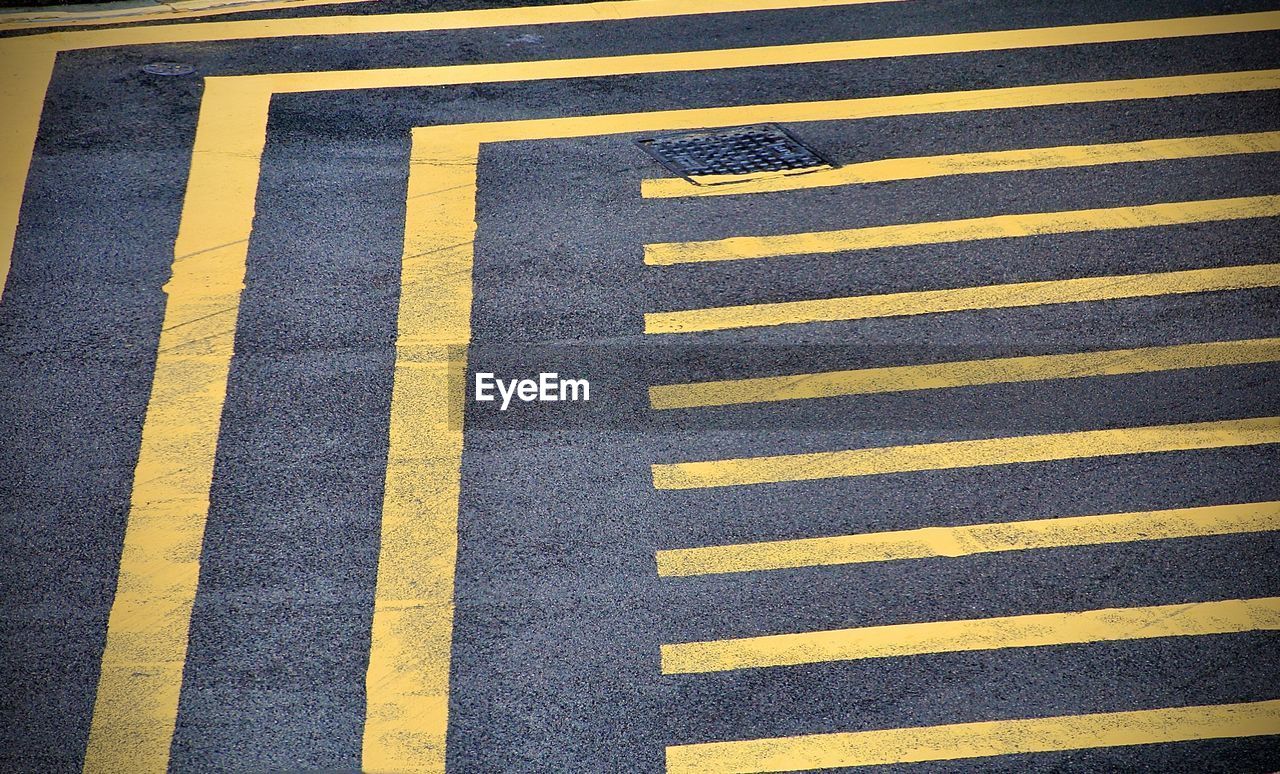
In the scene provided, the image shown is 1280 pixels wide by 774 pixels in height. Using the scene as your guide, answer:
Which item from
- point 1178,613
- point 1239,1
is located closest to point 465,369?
point 1178,613

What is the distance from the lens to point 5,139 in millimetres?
9258

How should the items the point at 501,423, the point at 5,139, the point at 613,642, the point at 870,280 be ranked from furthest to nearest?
the point at 5,139 → the point at 870,280 → the point at 501,423 → the point at 613,642

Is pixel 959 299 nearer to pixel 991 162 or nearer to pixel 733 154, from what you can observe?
pixel 991 162

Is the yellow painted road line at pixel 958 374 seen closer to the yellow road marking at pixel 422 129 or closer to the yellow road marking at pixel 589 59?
the yellow road marking at pixel 422 129

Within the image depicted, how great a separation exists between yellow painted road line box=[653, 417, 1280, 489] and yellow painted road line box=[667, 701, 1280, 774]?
1.55 m

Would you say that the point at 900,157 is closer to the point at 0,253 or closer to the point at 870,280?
the point at 870,280

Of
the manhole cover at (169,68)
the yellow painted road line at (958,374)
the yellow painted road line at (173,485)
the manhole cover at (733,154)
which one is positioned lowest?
the yellow painted road line at (173,485)

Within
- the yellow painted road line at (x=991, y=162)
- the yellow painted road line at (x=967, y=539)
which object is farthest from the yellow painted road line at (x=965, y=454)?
the yellow painted road line at (x=991, y=162)

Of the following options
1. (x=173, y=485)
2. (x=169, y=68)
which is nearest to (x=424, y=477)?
(x=173, y=485)

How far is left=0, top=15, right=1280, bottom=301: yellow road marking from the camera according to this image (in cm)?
959

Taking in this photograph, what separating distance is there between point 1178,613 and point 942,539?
1.07m

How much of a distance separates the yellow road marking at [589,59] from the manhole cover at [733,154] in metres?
0.52

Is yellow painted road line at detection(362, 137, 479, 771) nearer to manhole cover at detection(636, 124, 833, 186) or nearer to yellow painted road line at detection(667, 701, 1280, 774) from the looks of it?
yellow painted road line at detection(667, 701, 1280, 774)

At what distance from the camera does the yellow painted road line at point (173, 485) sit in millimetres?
5605
